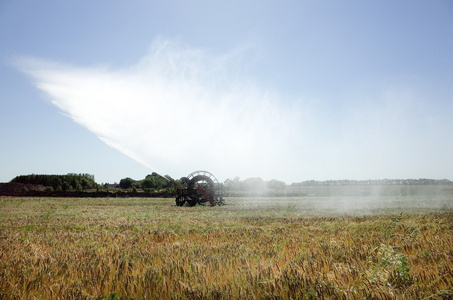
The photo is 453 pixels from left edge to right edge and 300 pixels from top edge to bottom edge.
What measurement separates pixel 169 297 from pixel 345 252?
4114 millimetres

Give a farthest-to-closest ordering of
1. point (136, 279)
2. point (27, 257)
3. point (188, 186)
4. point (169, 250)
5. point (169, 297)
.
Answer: point (188, 186) < point (169, 250) < point (27, 257) < point (136, 279) < point (169, 297)

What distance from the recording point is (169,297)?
3.84 metres

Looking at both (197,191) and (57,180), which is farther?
(57,180)

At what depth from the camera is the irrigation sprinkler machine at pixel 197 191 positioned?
111ft

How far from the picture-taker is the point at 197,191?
34.2 meters

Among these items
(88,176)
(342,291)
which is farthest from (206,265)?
(88,176)

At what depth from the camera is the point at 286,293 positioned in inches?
144

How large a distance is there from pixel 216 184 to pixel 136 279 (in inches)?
1239

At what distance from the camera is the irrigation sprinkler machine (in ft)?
111

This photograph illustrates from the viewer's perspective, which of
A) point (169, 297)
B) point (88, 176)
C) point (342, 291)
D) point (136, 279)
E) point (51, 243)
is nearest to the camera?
point (342, 291)

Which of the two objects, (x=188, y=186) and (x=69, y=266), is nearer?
(x=69, y=266)

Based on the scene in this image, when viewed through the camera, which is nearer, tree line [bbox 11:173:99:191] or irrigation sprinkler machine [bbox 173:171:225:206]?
irrigation sprinkler machine [bbox 173:171:225:206]

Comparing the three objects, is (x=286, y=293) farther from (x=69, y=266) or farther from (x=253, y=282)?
(x=69, y=266)

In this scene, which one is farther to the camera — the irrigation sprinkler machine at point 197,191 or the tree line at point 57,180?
the tree line at point 57,180
